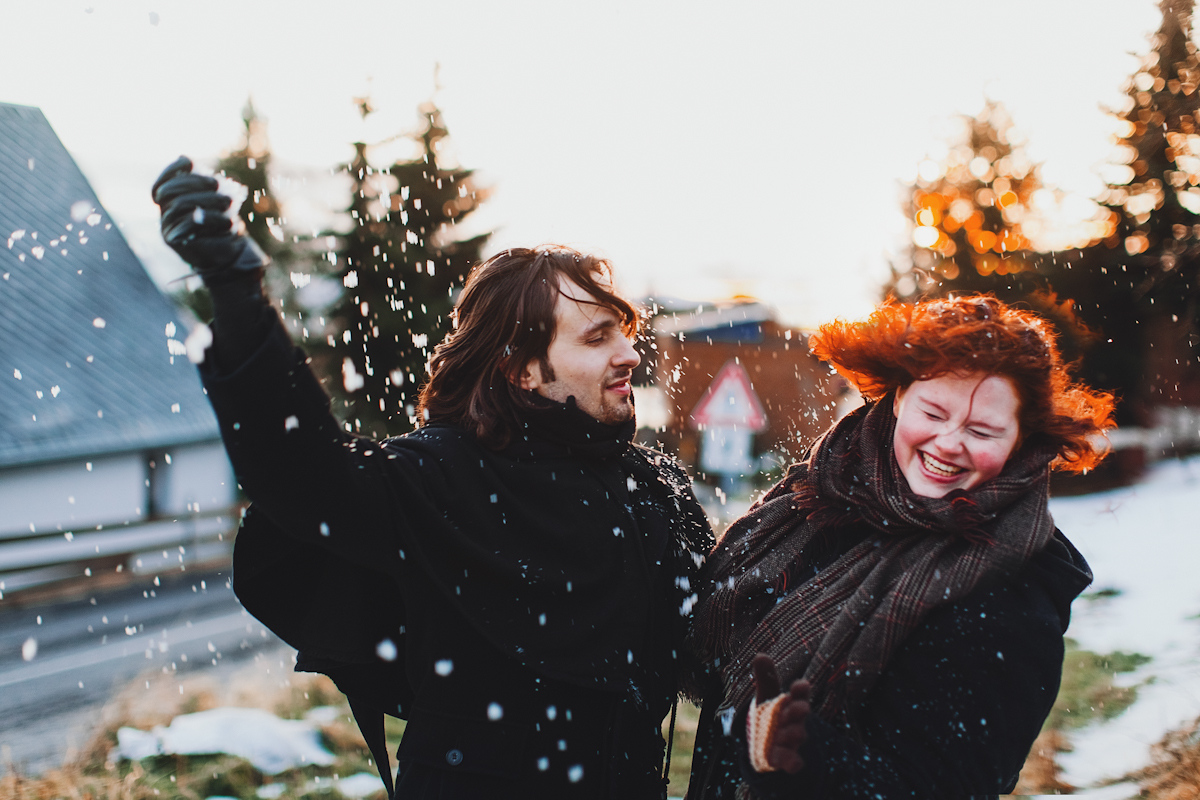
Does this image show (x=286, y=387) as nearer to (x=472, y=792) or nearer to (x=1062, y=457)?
(x=472, y=792)

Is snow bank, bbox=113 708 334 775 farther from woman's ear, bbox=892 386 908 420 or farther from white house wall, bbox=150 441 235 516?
white house wall, bbox=150 441 235 516

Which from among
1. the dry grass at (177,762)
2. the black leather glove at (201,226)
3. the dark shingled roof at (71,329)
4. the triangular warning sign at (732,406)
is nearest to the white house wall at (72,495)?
the dark shingled roof at (71,329)

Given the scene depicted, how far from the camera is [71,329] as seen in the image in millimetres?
16266

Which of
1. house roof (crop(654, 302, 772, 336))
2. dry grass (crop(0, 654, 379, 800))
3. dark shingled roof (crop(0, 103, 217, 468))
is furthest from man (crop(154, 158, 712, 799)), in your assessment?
house roof (crop(654, 302, 772, 336))

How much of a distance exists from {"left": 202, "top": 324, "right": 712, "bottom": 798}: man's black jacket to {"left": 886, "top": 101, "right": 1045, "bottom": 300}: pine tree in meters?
17.4

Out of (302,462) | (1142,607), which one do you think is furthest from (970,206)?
(302,462)

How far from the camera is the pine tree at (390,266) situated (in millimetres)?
12188

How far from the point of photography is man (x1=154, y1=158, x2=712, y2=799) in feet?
4.73

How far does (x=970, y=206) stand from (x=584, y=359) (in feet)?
65.5

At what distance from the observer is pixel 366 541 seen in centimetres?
164

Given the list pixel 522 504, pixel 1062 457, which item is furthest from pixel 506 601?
pixel 1062 457

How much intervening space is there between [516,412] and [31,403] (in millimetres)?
16550

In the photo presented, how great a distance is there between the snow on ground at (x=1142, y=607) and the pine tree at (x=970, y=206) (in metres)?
6.81

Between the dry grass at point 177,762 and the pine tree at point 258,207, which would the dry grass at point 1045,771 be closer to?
the dry grass at point 177,762
